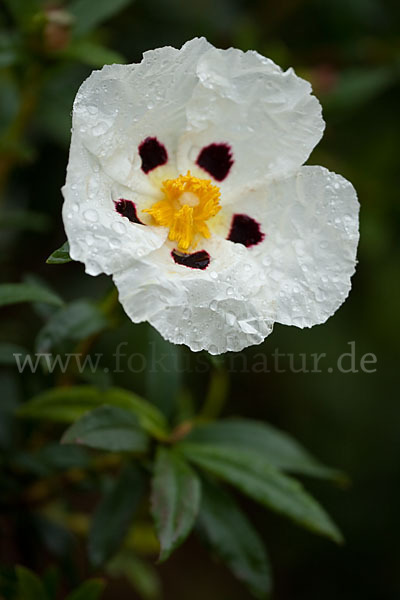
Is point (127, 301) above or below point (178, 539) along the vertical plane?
above

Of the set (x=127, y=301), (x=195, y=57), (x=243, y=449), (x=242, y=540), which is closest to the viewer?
(x=127, y=301)

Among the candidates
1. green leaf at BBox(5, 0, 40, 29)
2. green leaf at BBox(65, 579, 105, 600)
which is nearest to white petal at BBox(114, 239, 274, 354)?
green leaf at BBox(65, 579, 105, 600)

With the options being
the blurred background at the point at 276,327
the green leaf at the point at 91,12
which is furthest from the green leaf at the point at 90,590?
the green leaf at the point at 91,12

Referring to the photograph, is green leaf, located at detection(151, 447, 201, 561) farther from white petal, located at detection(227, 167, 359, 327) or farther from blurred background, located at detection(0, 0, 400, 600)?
white petal, located at detection(227, 167, 359, 327)

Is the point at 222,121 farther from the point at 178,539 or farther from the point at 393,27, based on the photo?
the point at 393,27

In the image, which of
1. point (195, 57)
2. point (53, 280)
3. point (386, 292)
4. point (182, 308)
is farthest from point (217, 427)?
point (386, 292)

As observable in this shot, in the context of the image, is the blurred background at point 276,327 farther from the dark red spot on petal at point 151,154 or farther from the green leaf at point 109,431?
the dark red spot on petal at point 151,154
